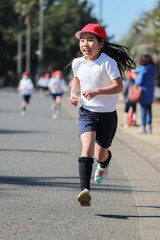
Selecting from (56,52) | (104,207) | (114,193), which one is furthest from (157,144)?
(56,52)

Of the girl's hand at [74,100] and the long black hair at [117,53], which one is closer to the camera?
the girl's hand at [74,100]

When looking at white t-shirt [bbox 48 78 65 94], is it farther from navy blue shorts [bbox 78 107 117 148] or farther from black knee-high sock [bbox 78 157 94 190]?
black knee-high sock [bbox 78 157 94 190]

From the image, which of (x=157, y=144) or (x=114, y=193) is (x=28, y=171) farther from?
(x=157, y=144)

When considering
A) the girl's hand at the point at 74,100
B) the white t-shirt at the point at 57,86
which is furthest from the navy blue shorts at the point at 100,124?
the white t-shirt at the point at 57,86

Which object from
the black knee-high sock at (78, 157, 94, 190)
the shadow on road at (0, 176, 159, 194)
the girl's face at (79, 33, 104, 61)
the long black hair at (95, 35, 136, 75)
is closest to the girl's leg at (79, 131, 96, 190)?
the black knee-high sock at (78, 157, 94, 190)

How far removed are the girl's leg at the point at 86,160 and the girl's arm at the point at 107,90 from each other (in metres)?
0.40

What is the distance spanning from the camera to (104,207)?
585 centimetres

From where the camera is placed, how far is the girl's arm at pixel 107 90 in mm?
5484

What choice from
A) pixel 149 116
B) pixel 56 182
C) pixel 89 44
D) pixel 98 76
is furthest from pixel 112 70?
pixel 149 116

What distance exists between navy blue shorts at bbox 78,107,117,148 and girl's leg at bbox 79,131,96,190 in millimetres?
82

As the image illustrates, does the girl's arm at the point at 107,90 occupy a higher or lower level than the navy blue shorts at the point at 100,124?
higher

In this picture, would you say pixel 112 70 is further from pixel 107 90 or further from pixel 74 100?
pixel 74 100

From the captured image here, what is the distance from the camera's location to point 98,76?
5.80 m

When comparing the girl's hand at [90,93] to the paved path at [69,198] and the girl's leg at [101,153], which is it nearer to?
the girl's leg at [101,153]
